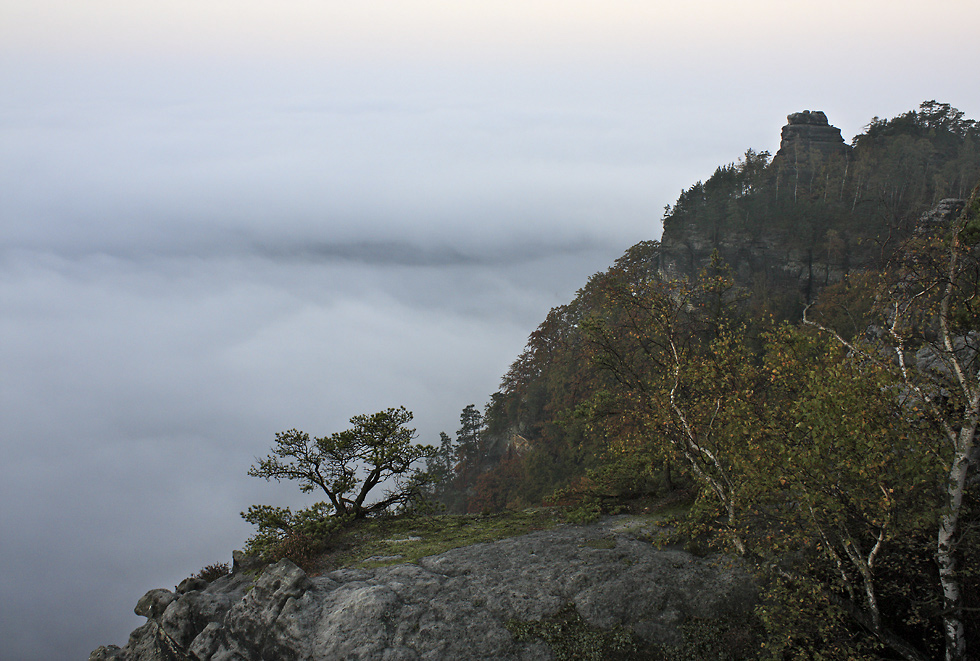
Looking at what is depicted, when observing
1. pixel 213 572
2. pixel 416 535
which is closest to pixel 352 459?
pixel 416 535

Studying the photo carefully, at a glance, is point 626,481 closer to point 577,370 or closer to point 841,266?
point 577,370

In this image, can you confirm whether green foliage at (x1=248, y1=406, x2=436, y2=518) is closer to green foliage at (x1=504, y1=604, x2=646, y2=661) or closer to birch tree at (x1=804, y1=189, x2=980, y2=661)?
green foliage at (x1=504, y1=604, x2=646, y2=661)

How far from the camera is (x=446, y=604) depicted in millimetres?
13773

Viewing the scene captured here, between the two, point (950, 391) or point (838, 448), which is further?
point (838, 448)

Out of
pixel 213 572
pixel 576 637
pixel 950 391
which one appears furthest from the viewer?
pixel 213 572

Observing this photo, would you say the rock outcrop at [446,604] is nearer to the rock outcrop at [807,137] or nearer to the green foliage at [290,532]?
the green foliage at [290,532]

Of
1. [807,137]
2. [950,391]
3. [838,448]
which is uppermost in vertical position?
[807,137]

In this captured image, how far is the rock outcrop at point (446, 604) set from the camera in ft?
41.9

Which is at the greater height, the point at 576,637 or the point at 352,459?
the point at 352,459

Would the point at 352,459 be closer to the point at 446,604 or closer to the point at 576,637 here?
the point at 446,604

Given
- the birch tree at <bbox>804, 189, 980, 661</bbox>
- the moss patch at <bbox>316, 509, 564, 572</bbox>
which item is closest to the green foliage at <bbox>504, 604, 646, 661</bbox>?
the moss patch at <bbox>316, 509, 564, 572</bbox>

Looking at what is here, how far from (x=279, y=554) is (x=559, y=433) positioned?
4372 cm

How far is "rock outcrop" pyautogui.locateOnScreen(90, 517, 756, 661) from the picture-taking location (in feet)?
41.9

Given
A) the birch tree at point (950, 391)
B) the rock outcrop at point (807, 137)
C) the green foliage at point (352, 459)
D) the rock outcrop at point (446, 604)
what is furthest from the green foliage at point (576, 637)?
Answer: the rock outcrop at point (807, 137)
